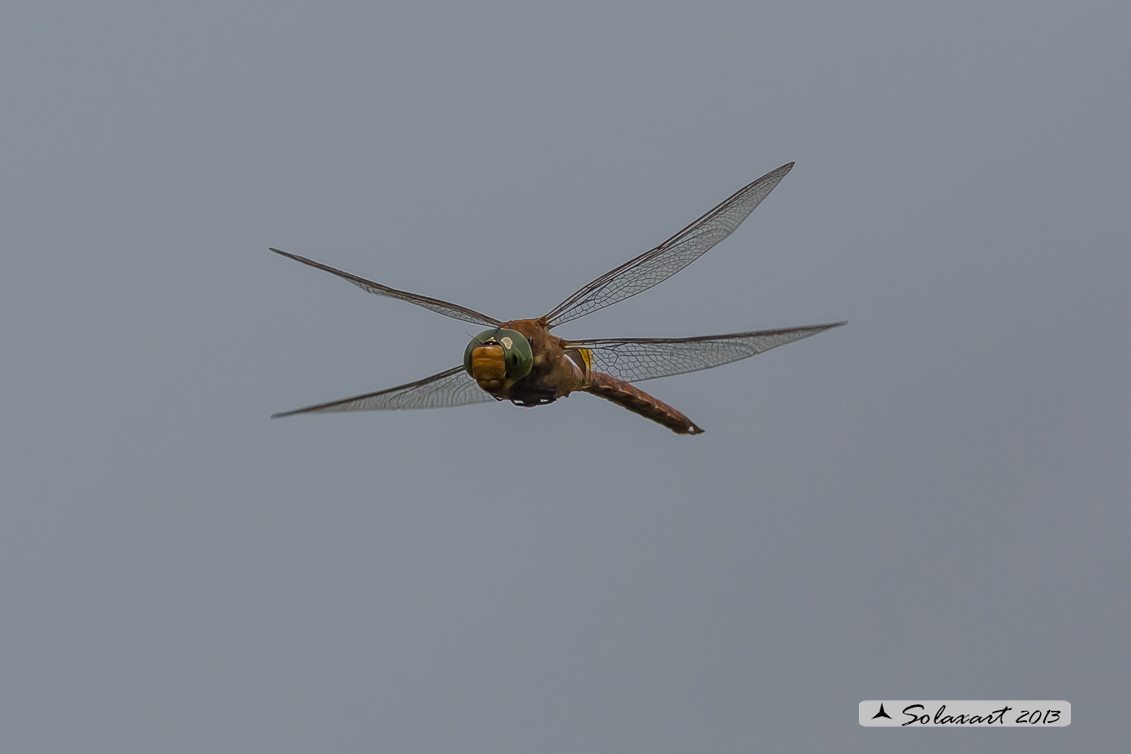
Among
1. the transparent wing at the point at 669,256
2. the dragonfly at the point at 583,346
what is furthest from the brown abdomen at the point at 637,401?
the transparent wing at the point at 669,256

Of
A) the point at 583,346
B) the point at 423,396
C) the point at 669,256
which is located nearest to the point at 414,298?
the point at 423,396

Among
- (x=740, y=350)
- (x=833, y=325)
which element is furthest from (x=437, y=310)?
(x=833, y=325)

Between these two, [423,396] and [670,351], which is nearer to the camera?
[670,351]

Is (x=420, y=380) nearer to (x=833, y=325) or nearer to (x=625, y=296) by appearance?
(x=625, y=296)

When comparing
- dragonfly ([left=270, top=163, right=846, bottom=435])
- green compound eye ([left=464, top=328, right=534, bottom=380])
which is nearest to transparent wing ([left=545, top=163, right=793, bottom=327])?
dragonfly ([left=270, top=163, right=846, bottom=435])

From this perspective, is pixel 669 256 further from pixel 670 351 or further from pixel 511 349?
pixel 511 349

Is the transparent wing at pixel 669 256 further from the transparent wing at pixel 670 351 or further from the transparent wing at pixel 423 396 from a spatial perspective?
the transparent wing at pixel 423 396
